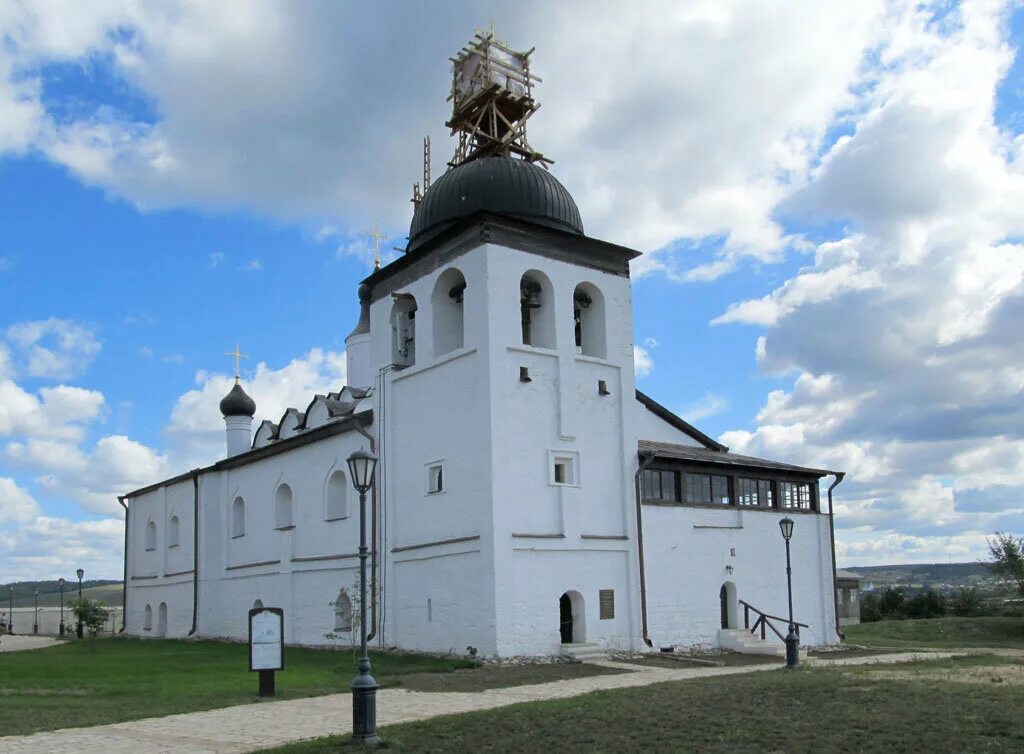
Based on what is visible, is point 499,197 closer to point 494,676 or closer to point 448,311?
point 448,311

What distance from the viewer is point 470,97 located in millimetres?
28516

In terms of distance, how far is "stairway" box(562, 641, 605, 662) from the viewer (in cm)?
2211

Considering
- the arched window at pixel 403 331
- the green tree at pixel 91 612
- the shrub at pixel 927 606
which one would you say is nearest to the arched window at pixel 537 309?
the arched window at pixel 403 331

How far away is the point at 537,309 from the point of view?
81.9ft

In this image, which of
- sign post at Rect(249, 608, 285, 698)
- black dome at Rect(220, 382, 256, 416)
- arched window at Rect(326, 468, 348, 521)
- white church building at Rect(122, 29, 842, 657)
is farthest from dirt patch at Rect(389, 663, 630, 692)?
black dome at Rect(220, 382, 256, 416)

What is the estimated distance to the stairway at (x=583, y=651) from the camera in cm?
2211

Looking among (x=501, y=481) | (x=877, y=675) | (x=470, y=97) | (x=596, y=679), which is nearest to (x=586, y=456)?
(x=501, y=481)

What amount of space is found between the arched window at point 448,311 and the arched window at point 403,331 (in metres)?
1.15

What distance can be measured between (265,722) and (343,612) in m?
14.1

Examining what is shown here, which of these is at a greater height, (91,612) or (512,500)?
(512,500)

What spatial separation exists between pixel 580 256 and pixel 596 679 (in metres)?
10.8

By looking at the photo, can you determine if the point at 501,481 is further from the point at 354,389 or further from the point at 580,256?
the point at 354,389

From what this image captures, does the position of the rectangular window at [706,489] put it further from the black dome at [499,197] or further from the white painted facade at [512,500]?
the black dome at [499,197]

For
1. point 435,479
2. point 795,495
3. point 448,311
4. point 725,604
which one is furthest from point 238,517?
point 795,495
